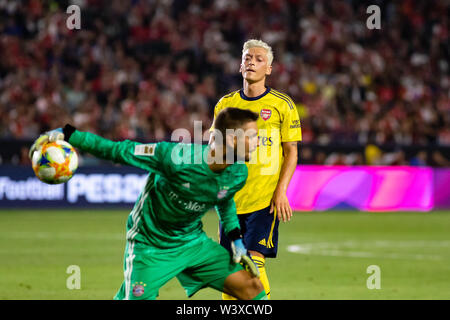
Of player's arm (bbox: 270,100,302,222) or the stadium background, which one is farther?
the stadium background

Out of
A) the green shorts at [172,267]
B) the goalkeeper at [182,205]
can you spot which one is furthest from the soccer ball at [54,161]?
the green shorts at [172,267]

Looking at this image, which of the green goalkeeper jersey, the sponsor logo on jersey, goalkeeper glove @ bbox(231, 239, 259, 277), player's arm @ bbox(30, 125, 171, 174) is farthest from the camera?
goalkeeper glove @ bbox(231, 239, 259, 277)

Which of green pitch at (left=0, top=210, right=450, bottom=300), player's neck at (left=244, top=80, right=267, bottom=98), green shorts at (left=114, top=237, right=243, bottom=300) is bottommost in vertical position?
green pitch at (left=0, top=210, right=450, bottom=300)

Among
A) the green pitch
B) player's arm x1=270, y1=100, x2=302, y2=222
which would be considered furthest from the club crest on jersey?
the green pitch

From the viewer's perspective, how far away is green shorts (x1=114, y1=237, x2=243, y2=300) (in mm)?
5633

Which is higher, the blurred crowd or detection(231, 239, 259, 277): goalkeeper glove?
the blurred crowd

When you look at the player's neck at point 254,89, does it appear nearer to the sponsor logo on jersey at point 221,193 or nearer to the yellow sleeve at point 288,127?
the yellow sleeve at point 288,127

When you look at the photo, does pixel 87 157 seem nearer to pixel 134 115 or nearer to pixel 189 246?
pixel 134 115

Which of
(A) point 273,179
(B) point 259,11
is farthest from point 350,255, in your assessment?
(B) point 259,11

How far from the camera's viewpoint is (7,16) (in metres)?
22.8

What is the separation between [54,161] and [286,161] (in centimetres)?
226

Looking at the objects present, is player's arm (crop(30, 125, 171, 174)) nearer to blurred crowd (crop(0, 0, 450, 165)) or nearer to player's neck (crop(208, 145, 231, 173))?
player's neck (crop(208, 145, 231, 173))

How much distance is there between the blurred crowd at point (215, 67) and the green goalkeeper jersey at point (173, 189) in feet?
45.3

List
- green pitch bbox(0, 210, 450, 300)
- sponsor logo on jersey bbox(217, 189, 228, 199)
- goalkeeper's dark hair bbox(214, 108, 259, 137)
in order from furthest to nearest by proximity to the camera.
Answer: green pitch bbox(0, 210, 450, 300) < sponsor logo on jersey bbox(217, 189, 228, 199) < goalkeeper's dark hair bbox(214, 108, 259, 137)
